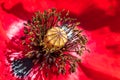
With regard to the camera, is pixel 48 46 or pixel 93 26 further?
pixel 93 26

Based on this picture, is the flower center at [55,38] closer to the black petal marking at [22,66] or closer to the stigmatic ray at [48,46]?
the stigmatic ray at [48,46]

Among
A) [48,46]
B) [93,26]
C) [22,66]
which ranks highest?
[93,26]

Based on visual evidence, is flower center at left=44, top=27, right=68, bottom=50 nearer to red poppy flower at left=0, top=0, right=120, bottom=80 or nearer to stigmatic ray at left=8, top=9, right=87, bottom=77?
stigmatic ray at left=8, top=9, right=87, bottom=77

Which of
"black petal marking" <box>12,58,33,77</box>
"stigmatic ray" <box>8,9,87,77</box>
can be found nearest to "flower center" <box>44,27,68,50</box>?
"stigmatic ray" <box>8,9,87,77</box>

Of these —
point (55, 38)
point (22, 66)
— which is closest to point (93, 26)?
point (55, 38)

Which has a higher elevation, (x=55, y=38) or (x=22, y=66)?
(x=55, y=38)

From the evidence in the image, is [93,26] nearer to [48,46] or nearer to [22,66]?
[48,46]

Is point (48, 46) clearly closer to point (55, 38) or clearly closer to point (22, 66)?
point (55, 38)
